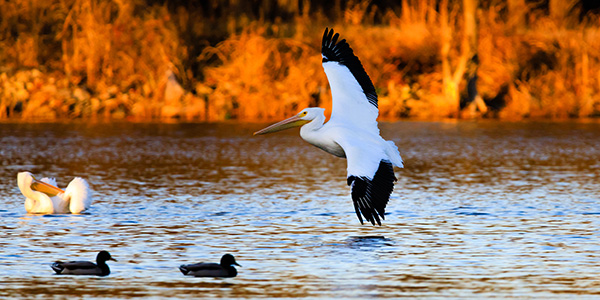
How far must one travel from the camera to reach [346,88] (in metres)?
12.6

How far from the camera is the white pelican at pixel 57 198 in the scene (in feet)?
44.7

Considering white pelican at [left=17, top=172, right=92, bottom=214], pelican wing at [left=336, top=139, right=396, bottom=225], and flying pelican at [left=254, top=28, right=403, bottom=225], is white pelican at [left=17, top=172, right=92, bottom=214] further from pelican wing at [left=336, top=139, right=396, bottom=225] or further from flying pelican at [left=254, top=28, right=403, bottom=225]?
pelican wing at [left=336, top=139, right=396, bottom=225]

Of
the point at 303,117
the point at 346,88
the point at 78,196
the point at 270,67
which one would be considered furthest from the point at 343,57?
the point at 270,67

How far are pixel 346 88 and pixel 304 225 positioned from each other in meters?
1.40

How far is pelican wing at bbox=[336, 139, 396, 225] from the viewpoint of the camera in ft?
36.4

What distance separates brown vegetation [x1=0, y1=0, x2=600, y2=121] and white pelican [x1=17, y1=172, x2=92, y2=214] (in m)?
17.5

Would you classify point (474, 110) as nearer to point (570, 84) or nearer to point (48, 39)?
point (570, 84)

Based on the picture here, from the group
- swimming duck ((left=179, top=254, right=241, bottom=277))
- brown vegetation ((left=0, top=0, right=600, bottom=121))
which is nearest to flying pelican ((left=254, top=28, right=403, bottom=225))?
swimming duck ((left=179, top=254, right=241, bottom=277))

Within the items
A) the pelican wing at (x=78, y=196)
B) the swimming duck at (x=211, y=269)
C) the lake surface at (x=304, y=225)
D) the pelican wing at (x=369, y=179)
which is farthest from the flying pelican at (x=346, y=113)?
the swimming duck at (x=211, y=269)

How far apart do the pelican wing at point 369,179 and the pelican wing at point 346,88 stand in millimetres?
644

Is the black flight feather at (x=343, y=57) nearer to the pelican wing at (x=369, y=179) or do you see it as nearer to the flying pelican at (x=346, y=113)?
the flying pelican at (x=346, y=113)

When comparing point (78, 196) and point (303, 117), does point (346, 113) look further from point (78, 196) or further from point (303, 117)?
point (78, 196)

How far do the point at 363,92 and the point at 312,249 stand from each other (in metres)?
2.09

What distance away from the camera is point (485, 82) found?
33.1 meters
